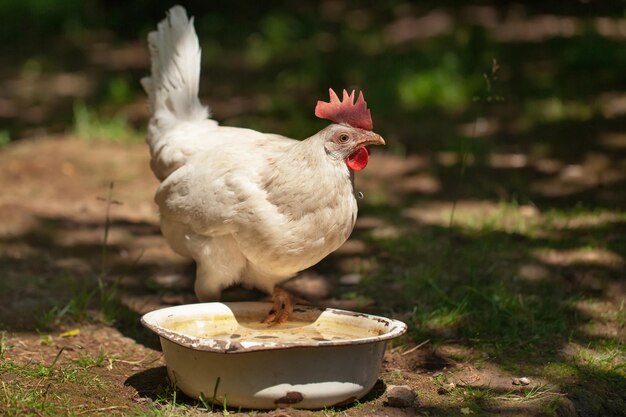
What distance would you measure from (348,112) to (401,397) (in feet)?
3.84

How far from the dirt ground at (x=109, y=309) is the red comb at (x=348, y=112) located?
3.65 feet

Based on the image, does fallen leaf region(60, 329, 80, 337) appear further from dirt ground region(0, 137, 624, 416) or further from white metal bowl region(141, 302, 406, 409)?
white metal bowl region(141, 302, 406, 409)

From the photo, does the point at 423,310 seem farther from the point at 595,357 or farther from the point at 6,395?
the point at 6,395

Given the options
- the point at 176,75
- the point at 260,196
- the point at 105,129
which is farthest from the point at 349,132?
the point at 105,129

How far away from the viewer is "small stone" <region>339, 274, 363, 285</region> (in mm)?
4910

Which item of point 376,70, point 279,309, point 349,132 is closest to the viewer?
point 349,132

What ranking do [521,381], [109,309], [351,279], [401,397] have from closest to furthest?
1. [401,397]
2. [521,381]
3. [109,309]
4. [351,279]

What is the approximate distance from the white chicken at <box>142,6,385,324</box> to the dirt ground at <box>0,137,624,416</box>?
1.75ft

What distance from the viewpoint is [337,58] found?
898 centimetres

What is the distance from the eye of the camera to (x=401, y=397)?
11.4 feet

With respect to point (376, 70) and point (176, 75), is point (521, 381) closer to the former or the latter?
point (176, 75)

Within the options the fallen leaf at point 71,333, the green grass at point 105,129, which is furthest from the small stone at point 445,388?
the green grass at point 105,129

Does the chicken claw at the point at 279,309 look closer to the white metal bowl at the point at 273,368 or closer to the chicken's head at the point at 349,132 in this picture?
the white metal bowl at the point at 273,368

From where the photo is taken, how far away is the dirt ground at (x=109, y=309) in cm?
350
